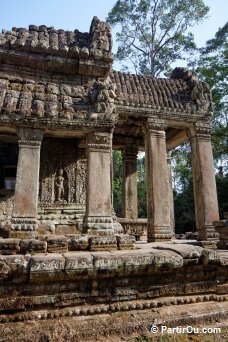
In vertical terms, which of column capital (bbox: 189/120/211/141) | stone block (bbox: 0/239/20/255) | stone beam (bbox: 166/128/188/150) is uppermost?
stone beam (bbox: 166/128/188/150)

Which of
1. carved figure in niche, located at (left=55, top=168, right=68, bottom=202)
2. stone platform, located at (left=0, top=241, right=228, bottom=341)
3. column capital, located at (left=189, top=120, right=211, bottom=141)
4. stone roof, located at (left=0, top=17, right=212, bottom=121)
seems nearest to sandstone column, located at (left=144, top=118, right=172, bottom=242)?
stone roof, located at (left=0, top=17, right=212, bottom=121)

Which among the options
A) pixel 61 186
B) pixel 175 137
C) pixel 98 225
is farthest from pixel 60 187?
pixel 175 137

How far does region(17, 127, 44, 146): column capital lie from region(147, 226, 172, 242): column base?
14.4ft

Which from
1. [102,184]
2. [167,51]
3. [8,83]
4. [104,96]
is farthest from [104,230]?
[167,51]

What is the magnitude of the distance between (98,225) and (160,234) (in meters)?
3.77

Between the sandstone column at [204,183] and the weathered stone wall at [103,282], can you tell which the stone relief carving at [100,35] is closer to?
the sandstone column at [204,183]

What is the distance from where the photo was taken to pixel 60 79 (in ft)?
19.8

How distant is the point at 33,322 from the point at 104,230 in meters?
1.76

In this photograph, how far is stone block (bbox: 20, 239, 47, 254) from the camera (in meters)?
3.37

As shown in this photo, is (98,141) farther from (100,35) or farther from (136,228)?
(136,228)

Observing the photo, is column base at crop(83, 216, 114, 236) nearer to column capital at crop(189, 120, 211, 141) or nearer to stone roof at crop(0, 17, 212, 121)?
stone roof at crop(0, 17, 212, 121)

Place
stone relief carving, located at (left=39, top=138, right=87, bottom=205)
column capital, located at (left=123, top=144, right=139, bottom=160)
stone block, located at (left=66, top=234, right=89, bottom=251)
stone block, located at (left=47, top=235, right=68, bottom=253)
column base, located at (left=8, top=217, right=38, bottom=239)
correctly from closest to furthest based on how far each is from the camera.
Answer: stone block, located at (left=47, top=235, right=68, bottom=253) → stone block, located at (left=66, top=234, right=89, bottom=251) → column base, located at (left=8, top=217, right=38, bottom=239) → stone relief carving, located at (left=39, top=138, right=87, bottom=205) → column capital, located at (left=123, top=144, right=139, bottom=160)

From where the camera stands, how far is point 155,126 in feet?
27.1

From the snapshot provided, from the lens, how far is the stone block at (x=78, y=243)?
3.63 meters
